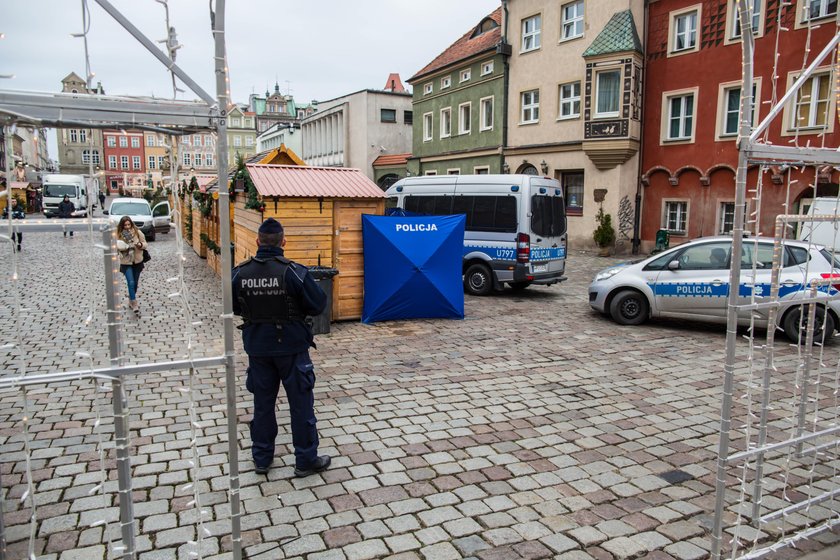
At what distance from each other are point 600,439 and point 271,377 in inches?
121

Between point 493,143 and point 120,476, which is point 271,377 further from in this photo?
point 493,143

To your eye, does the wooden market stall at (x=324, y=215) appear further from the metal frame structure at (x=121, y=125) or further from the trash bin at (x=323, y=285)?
the metal frame structure at (x=121, y=125)

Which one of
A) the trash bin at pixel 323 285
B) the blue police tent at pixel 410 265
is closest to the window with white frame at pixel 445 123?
the blue police tent at pixel 410 265

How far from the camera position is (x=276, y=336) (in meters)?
4.55

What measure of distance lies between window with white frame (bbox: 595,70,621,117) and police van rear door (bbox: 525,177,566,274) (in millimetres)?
10544

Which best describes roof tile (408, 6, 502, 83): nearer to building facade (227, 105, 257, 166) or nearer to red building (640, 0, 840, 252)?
red building (640, 0, 840, 252)

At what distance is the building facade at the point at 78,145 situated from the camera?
8.54 ft

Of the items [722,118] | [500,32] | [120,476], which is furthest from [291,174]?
[500,32]

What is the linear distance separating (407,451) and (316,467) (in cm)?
84

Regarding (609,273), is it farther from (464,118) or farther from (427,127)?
(427,127)

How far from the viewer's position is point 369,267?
10.3m

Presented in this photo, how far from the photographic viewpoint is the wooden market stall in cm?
964

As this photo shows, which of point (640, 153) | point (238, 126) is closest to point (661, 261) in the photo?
point (238, 126)

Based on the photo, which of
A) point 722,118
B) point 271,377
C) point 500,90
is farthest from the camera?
point 500,90
